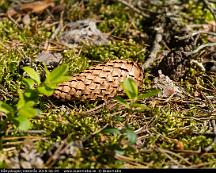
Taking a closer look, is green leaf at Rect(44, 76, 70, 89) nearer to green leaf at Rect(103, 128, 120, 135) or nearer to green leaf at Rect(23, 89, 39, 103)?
green leaf at Rect(23, 89, 39, 103)

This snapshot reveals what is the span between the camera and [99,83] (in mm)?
2484

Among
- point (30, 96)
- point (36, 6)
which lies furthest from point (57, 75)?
point (36, 6)

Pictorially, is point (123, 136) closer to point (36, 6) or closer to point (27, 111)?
point (27, 111)

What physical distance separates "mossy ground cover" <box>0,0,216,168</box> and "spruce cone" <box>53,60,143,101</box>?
59 mm

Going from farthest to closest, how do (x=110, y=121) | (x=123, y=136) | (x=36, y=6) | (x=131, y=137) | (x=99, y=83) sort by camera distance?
(x=36, y=6)
(x=99, y=83)
(x=110, y=121)
(x=123, y=136)
(x=131, y=137)

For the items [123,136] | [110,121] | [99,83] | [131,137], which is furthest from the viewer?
[99,83]

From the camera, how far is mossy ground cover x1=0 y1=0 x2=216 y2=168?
1980 millimetres

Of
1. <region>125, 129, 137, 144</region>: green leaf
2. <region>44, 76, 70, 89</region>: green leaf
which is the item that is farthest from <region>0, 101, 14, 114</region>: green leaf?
<region>125, 129, 137, 144</region>: green leaf

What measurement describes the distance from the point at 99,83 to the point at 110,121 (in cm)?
31

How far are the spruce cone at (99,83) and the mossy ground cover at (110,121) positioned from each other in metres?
0.06

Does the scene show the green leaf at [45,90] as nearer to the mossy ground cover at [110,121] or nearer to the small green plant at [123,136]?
the mossy ground cover at [110,121]

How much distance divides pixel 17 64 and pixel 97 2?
→ 1384 millimetres

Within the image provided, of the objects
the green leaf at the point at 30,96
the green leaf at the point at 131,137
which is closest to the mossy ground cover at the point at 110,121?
the green leaf at the point at 131,137

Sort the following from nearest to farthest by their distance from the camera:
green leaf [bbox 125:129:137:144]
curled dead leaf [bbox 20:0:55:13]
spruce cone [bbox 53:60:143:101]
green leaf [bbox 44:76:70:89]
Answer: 1. green leaf [bbox 125:129:137:144]
2. green leaf [bbox 44:76:70:89]
3. spruce cone [bbox 53:60:143:101]
4. curled dead leaf [bbox 20:0:55:13]
